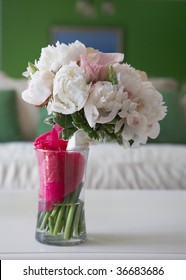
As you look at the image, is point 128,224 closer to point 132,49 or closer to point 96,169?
point 96,169

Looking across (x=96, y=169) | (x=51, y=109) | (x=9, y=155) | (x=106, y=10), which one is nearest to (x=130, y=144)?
(x=51, y=109)

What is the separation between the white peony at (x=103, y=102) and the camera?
103cm

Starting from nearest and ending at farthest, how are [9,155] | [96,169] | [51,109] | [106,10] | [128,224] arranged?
[51,109] → [128,224] → [96,169] → [9,155] → [106,10]

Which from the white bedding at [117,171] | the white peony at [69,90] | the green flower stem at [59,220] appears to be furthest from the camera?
the white bedding at [117,171]

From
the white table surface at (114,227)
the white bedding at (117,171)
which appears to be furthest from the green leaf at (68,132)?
the white bedding at (117,171)

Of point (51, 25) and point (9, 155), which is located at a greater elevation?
point (51, 25)

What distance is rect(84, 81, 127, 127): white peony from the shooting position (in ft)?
3.37

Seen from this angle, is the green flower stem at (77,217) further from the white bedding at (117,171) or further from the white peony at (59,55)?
the white bedding at (117,171)

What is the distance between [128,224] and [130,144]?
0.33 metres

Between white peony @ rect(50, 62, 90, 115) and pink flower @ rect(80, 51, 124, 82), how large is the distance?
17mm

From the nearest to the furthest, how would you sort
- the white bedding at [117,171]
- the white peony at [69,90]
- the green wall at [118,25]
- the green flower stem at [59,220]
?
the white peony at [69,90]
the green flower stem at [59,220]
the white bedding at [117,171]
the green wall at [118,25]

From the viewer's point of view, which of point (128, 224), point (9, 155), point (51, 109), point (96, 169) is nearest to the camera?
point (51, 109)

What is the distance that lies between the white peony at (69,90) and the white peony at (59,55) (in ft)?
0.10
